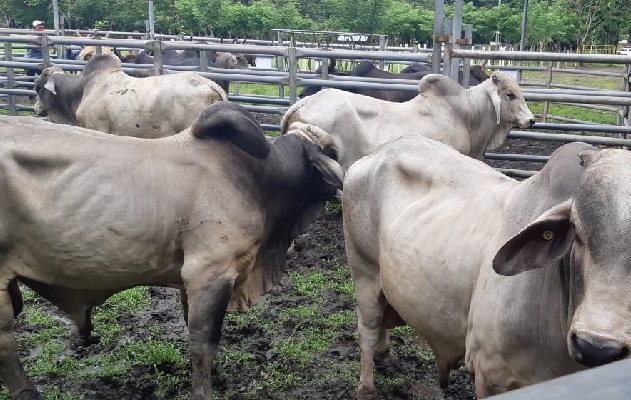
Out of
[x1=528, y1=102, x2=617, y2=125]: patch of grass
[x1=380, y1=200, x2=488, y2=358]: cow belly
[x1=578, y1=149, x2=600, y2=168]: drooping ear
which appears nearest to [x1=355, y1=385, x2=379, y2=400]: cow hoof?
[x1=380, y1=200, x2=488, y2=358]: cow belly

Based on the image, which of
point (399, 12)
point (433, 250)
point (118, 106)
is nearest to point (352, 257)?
point (433, 250)

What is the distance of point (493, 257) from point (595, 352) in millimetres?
818

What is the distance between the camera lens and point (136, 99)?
8.52 m

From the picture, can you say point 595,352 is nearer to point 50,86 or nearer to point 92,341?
point 92,341

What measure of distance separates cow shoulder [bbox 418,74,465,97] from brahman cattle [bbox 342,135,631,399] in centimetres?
360

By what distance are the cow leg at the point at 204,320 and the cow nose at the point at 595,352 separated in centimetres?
211

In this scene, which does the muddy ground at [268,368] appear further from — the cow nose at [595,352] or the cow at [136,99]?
the cow at [136,99]

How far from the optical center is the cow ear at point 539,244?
7.91ft

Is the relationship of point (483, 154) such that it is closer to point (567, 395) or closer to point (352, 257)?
point (352, 257)

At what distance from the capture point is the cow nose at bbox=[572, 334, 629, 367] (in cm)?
205

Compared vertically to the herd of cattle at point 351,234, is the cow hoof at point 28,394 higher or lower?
lower

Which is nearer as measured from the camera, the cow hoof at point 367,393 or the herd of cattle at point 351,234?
the herd of cattle at point 351,234

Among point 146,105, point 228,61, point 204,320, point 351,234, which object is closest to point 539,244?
point 351,234

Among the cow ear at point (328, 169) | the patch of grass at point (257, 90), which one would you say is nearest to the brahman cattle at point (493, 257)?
the cow ear at point (328, 169)
